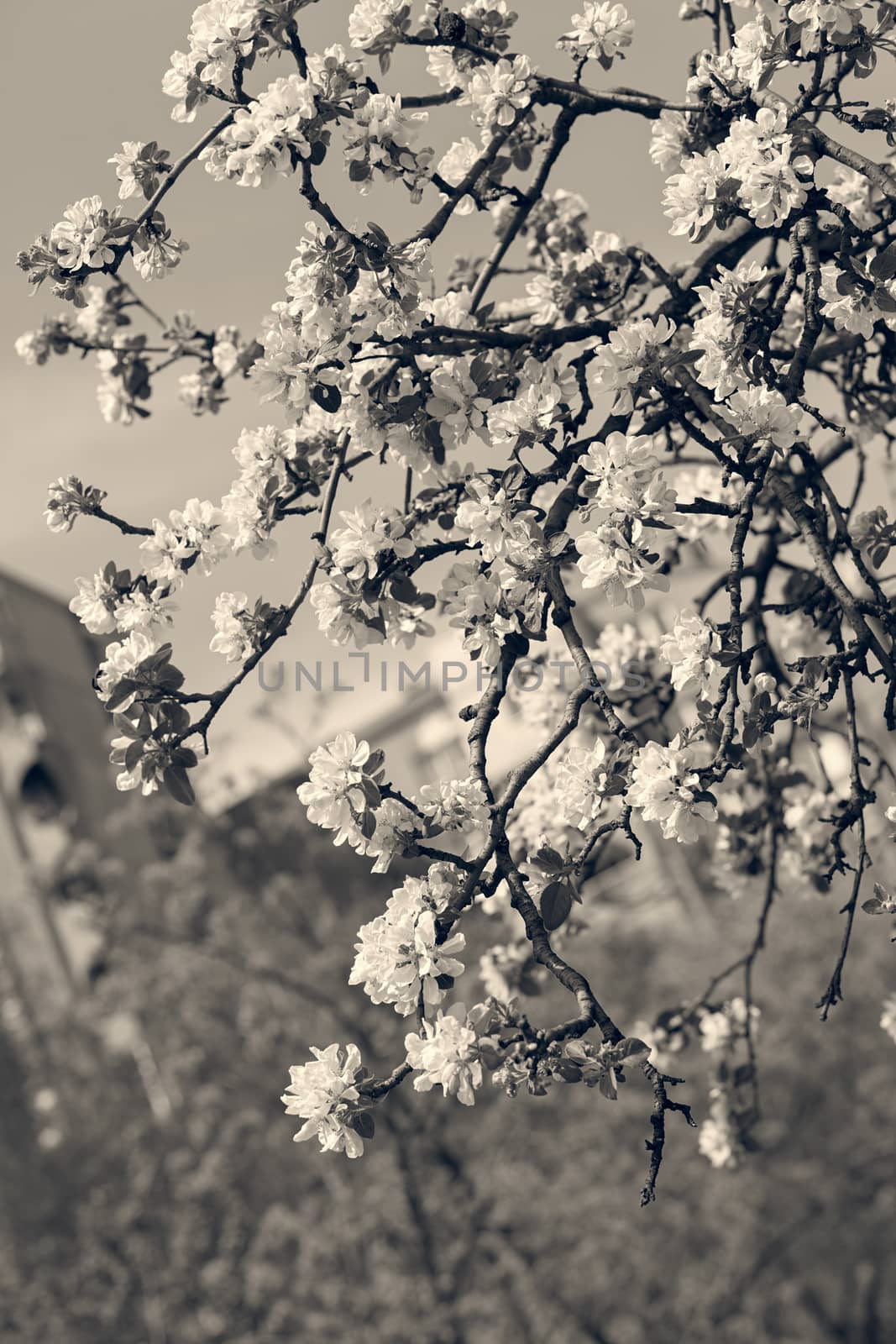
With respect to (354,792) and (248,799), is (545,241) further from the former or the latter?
(248,799)

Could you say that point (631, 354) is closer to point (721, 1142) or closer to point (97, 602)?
point (97, 602)

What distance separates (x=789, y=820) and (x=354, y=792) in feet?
7.47

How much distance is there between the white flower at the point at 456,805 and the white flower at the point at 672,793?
279 mm

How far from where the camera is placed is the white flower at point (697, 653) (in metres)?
2.32

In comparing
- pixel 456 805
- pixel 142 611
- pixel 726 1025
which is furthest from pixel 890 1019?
pixel 142 611

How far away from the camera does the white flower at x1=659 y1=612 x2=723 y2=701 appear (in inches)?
91.3

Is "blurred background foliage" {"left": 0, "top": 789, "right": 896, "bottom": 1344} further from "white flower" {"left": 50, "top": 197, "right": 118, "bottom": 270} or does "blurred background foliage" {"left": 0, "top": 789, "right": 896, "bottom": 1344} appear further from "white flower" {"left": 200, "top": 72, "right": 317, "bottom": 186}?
"white flower" {"left": 200, "top": 72, "right": 317, "bottom": 186}

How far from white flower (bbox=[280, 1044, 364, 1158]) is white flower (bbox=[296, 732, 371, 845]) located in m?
0.35

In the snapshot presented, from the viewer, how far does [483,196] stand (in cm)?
309

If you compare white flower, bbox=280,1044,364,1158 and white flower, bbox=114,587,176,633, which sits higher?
white flower, bbox=114,587,176,633

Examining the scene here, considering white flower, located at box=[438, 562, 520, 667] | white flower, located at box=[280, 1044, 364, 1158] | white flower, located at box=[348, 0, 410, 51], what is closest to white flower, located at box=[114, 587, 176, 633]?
white flower, located at box=[438, 562, 520, 667]

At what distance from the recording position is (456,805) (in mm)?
2408

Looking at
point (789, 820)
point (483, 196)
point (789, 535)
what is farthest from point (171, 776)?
point (789, 820)

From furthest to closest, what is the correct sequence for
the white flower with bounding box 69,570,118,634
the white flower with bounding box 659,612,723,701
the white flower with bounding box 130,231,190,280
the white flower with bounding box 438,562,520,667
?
the white flower with bounding box 69,570,118,634 < the white flower with bounding box 130,231,190,280 < the white flower with bounding box 438,562,520,667 < the white flower with bounding box 659,612,723,701
